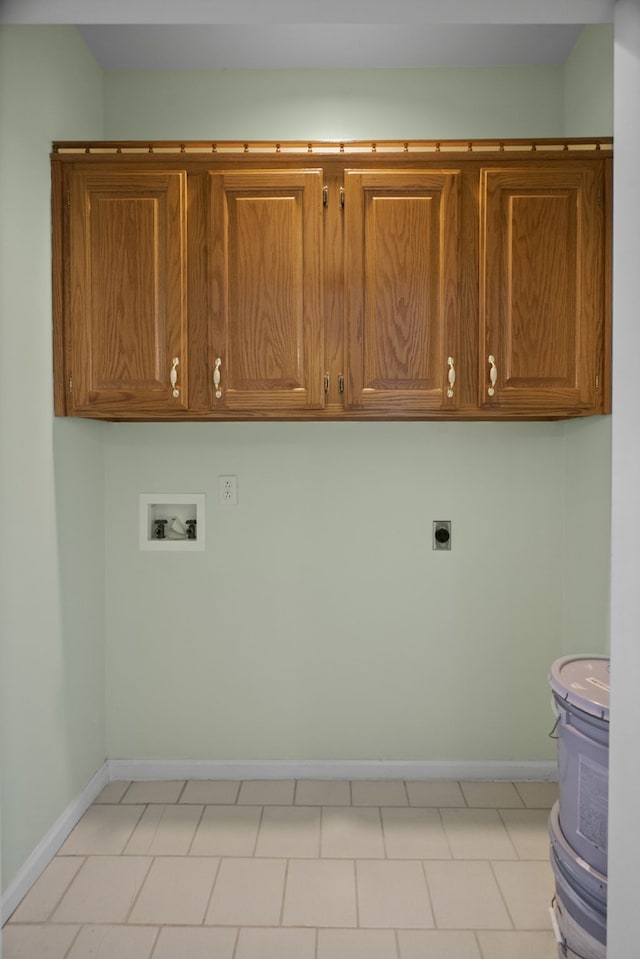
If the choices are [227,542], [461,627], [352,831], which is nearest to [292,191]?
[227,542]

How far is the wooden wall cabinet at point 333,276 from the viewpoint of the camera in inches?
89.4

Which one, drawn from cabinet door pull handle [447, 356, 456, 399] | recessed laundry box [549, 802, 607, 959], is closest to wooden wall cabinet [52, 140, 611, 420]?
cabinet door pull handle [447, 356, 456, 399]

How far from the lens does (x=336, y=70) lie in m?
2.68

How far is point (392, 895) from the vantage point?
2035 mm

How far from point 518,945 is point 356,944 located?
1.42ft

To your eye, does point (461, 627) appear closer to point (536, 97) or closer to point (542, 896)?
point (542, 896)

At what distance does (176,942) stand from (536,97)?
3.13 meters

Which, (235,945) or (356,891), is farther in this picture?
(356,891)

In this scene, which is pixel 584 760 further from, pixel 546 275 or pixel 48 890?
pixel 48 890

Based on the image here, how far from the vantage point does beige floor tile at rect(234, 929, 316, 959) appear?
1.79 m

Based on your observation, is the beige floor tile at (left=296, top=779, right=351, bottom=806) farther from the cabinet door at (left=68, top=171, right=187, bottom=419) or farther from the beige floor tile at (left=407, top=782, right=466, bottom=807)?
the cabinet door at (left=68, top=171, right=187, bottom=419)

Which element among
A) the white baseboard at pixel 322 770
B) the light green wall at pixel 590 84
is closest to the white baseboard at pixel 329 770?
the white baseboard at pixel 322 770

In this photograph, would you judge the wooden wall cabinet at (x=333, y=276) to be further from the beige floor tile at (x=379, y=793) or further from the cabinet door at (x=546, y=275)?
the beige floor tile at (x=379, y=793)

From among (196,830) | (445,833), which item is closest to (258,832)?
(196,830)
